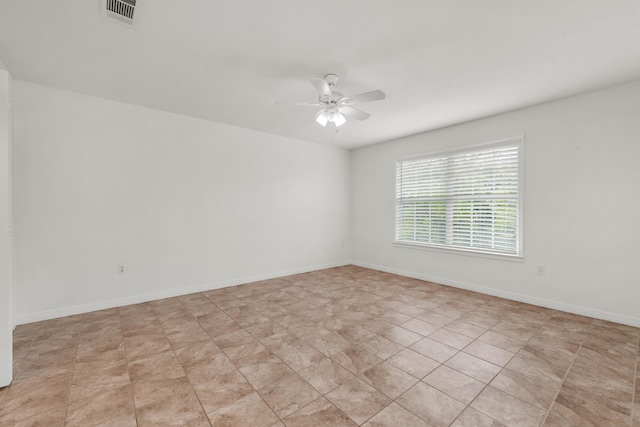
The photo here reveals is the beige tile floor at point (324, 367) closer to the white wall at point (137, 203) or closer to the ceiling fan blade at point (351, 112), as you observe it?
the white wall at point (137, 203)

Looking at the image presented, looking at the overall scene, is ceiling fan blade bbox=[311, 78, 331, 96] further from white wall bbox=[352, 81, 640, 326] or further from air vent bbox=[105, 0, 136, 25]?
white wall bbox=[352, 81, 640, 326]

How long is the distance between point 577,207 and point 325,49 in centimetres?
351

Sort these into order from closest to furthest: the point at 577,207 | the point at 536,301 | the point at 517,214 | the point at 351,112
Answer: the point at 351,112
the point at 577,207
the point at 536,301
the point at 517,214

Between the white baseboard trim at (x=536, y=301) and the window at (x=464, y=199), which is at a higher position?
the window at (x=464, y=199)

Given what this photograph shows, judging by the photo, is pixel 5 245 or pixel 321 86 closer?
pixel 5 245

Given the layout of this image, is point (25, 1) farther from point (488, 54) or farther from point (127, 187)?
point (488, 54)

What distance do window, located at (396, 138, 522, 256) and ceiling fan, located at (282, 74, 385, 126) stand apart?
2260mm

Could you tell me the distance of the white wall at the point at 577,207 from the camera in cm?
294

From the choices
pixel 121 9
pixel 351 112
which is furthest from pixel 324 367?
pixel 121 9

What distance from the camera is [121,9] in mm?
1883

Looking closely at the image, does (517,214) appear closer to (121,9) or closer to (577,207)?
(577,207)

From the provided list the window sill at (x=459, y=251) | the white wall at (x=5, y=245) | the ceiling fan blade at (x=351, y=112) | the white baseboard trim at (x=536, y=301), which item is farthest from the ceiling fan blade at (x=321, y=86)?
the white baseboard trim at (x=536, y=301)

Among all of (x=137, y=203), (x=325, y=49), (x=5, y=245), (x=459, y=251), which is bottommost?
(x=459, y=251)

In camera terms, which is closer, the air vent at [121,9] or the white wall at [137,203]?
the air vent at [121,9]
